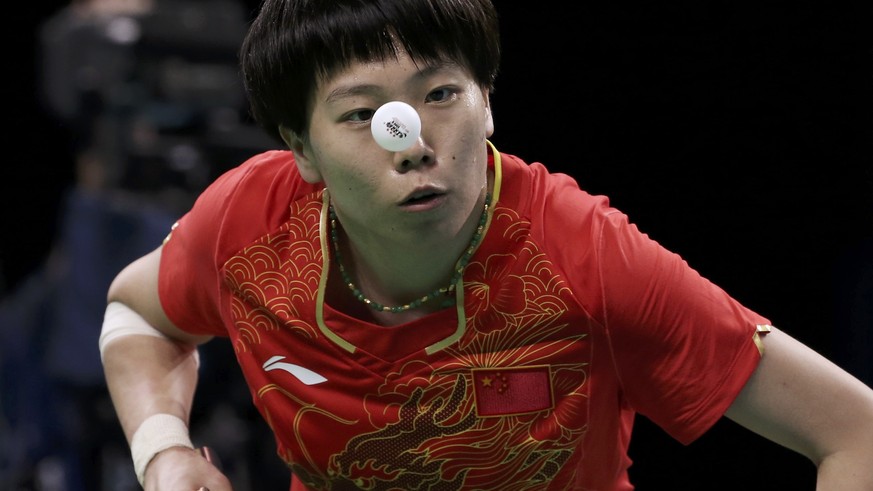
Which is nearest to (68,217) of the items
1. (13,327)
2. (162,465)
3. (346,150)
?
(13,327)

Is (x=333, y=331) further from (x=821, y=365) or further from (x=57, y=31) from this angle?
(x=57, y=31)

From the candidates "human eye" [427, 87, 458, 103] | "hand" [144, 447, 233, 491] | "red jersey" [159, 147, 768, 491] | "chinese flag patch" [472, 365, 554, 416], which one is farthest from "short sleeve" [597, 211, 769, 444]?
"hand" [144, 447, 233, 491]

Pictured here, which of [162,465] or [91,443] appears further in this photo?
[91,443]

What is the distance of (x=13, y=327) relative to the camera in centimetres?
283

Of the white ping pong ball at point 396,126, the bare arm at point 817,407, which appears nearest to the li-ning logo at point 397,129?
the white ping pong ball at point 396,126

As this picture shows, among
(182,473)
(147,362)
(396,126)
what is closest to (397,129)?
(396,126)

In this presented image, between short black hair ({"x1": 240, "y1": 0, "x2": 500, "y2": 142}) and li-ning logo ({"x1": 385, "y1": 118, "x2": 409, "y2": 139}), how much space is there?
0.09 m

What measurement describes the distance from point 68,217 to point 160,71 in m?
0.40

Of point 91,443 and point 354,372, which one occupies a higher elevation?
point 354,372

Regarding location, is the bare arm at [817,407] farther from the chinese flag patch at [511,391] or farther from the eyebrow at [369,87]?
the eyebrow at [369,87]

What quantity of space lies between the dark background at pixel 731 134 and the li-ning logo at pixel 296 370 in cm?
108

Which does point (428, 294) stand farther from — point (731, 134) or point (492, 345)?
point (731, 134)

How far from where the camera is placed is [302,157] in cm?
152

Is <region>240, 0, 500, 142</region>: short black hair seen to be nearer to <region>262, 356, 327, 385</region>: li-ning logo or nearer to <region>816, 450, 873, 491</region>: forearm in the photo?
<region>262, 356, 327, 385</region>: li-ning logo
